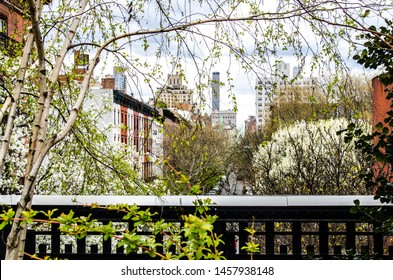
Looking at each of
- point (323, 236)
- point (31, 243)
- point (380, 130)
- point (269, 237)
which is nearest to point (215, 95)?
point (380, 130)

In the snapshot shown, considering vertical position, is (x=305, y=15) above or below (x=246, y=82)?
above

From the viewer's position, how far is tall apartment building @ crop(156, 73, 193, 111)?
3459 mm

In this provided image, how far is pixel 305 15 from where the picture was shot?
3150 millimetres

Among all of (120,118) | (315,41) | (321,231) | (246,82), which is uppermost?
(120,118)

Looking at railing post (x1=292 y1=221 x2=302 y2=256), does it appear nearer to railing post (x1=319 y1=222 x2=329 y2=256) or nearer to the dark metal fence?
the dark metal fence

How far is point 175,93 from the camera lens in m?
3.57

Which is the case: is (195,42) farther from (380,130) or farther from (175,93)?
(380,130)

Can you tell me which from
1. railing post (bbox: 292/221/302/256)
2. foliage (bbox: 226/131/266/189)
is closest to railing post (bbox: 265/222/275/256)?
railing post (bbox: 292/221/302/256)

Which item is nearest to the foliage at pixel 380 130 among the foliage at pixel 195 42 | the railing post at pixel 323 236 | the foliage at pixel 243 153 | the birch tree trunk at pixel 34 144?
the foliage at pixel 195 42

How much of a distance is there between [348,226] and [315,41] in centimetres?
127

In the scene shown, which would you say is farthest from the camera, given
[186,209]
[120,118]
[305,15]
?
[120,118]
